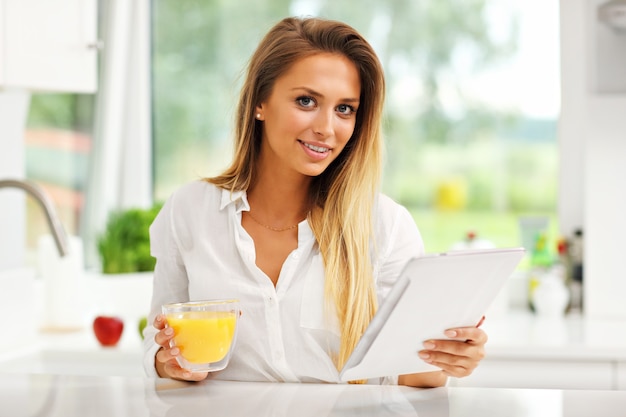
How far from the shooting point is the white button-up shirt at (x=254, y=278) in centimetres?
177

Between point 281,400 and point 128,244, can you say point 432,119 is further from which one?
point 281,400

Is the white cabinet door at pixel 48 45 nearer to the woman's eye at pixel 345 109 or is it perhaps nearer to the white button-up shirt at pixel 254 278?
the white button-up shirt at pixel 254 278

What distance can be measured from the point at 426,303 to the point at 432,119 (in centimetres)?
251

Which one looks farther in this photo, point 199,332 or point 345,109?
point 345,109

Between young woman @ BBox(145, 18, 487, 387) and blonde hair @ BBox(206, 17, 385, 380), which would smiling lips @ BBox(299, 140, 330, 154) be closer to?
young woman @ BBox(145, 18, 487, 387)

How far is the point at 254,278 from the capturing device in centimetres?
180

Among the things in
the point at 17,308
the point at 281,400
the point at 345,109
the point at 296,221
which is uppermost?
the point at 345,109

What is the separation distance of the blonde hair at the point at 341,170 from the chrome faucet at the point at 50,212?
1.47 ft

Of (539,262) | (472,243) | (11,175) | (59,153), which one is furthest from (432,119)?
(11,175)

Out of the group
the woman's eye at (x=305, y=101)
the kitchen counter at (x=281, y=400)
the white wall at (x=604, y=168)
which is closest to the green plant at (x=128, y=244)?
the white wall at (x=604, y=168)

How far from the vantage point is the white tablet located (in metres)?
1.20

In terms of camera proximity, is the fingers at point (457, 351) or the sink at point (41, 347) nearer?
the fingers at point (457, 351)

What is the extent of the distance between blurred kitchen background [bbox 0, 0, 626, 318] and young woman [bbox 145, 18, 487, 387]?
63.4 inches

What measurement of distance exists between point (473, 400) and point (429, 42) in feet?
8.50
